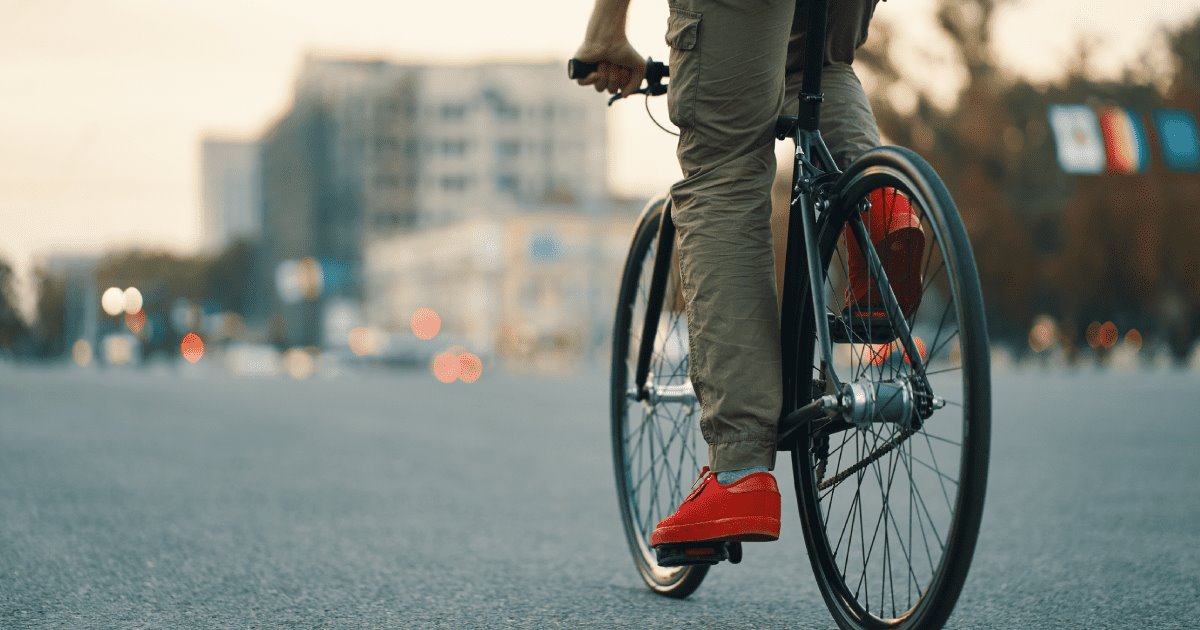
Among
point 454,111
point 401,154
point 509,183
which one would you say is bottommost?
point 509,183

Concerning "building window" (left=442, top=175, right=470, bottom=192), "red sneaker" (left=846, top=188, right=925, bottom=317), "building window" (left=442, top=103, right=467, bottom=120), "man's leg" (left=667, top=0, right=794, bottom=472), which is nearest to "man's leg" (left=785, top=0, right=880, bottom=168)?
"man's leg" (left=667, top=0, right=794, bottom=472)

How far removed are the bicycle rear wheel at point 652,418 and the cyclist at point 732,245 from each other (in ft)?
1.89

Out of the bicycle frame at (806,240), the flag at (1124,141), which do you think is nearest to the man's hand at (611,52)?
the bicycle frame at (806,240)

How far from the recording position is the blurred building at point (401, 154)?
356ft

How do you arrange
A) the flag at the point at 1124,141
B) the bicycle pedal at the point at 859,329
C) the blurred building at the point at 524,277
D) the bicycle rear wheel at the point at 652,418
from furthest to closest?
the blurred building at the point at 524,277 < the flag at the point at 1124,141 < the bicycle rear wheel at the point at 652,418 < the bicycle pedal at the point at 859,329

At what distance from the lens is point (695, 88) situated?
281 centimetres

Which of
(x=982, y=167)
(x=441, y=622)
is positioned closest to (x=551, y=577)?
(x=441, y=622)

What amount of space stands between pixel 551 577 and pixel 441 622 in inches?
30.1

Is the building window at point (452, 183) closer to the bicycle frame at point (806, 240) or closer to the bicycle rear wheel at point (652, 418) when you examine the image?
the bicycle rear wheel at point (652, 418)

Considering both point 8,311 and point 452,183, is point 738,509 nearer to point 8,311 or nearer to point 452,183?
point 8,311

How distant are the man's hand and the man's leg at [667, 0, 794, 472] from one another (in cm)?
37

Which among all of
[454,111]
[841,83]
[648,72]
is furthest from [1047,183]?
[454,111]

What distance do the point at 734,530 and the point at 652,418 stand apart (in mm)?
958

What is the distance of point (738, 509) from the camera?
9.23 ft
